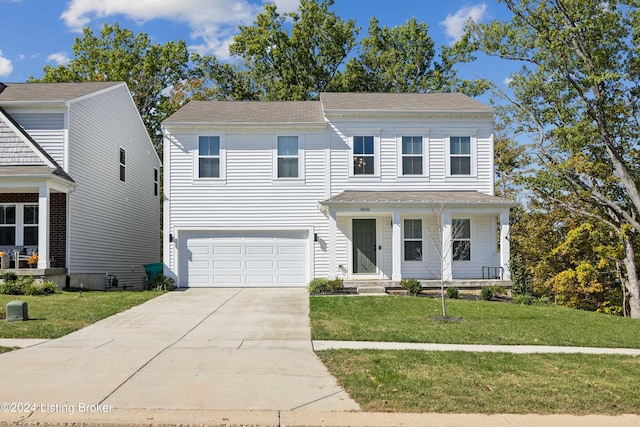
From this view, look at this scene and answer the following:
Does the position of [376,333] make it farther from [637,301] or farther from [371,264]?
[637,301]

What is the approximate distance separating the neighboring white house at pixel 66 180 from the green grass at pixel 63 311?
2.18 metres

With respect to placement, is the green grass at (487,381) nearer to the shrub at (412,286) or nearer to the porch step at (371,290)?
the shrub at (412,286)

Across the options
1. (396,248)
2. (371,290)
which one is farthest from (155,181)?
(371,290)

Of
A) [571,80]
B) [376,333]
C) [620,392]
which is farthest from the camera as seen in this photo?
[571,80]

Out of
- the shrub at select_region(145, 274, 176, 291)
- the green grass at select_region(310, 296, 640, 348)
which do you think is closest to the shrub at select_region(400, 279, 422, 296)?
the green grass at select_region(310, 296, 640, 348)

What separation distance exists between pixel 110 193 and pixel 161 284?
5475 mm

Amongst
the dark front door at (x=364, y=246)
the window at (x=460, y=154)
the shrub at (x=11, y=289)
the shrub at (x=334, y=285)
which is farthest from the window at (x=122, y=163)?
the window at (x=460, y=154)

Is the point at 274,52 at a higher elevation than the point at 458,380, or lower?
higher

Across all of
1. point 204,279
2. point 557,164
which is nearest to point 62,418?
point 204,279

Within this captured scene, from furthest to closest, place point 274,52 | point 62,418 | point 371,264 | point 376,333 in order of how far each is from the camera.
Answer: point 274,52 < point 371,264 < point 376,333 < point 62,418

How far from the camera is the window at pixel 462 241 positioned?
68.8 ft

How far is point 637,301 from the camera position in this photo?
966 inches

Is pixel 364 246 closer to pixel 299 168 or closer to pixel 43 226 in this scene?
pixel 299 168

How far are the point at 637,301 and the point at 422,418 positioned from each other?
21.8 m
